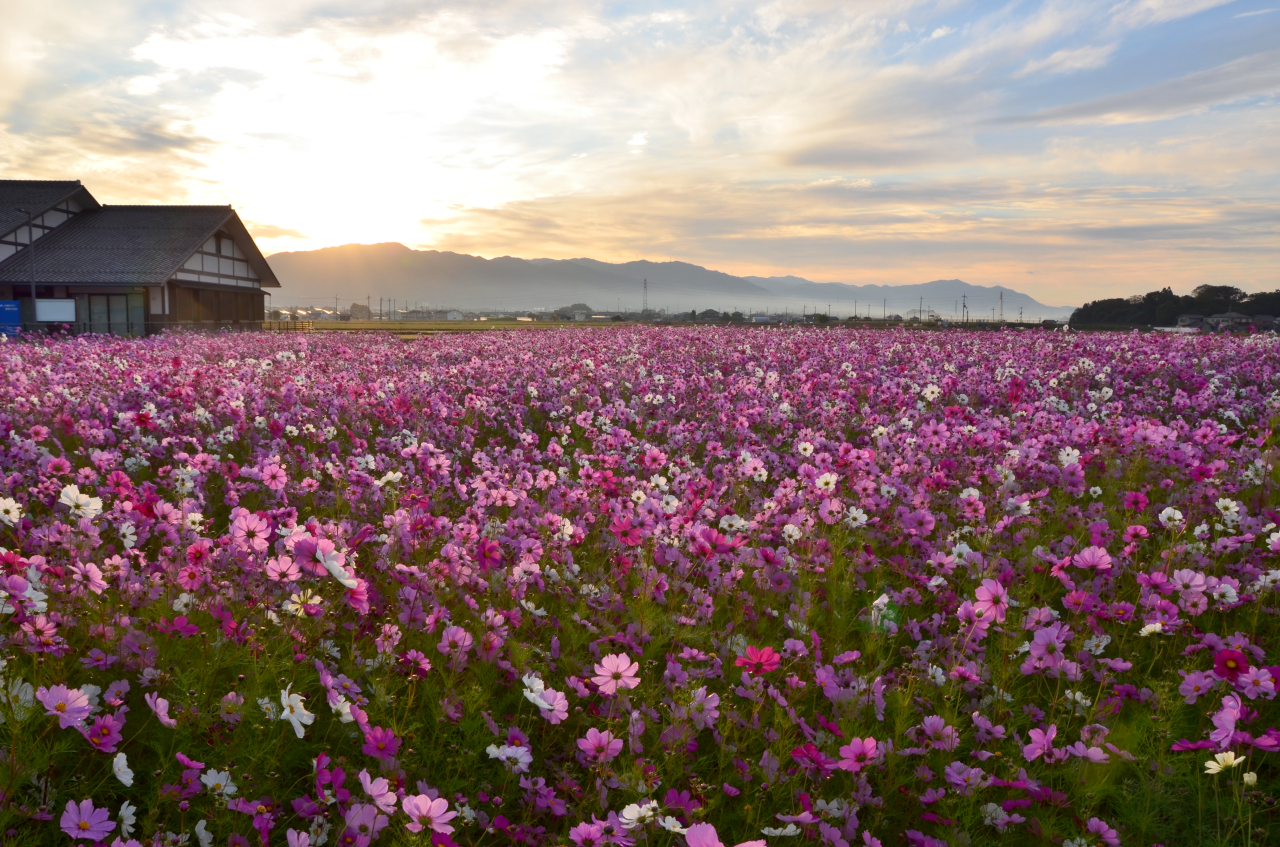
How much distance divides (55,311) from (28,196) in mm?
9464

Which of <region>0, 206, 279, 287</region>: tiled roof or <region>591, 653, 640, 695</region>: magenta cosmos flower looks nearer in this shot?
<region>591, 653, 640, 695</region>: magenta cosmos flower

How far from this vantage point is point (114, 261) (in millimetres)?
36125

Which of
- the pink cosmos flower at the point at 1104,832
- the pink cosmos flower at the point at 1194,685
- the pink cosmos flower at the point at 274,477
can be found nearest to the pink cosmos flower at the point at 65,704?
the pink cosmos flower at the point at 274,477

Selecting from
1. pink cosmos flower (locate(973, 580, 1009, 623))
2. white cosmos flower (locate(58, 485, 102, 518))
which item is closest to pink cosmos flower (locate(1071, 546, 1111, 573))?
pink cosmos flower (locate(973, 580, 1009, 623))

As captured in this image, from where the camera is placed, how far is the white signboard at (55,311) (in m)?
35.2

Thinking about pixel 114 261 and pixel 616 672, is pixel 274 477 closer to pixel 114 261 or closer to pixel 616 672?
pixel 616 672

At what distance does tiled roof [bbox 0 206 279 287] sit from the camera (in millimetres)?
34875

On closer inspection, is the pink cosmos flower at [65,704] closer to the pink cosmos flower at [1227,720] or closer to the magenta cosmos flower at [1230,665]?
the pink cosmos flower at [1227,720]

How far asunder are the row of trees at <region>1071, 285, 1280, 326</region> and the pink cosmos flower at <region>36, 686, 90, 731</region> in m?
70.4

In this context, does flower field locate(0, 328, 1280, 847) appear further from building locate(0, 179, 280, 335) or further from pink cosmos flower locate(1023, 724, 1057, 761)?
building locate(0, 179, 280, 335)

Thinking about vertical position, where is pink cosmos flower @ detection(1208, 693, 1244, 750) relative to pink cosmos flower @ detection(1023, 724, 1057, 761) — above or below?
above

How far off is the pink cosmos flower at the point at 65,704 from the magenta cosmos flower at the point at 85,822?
230 mm

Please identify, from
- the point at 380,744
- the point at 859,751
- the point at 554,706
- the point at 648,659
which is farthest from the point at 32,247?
the point at 859,751

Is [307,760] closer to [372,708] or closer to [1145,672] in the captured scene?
[372,708]
